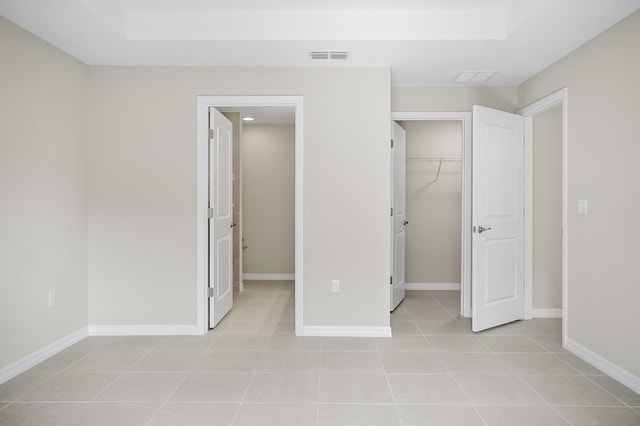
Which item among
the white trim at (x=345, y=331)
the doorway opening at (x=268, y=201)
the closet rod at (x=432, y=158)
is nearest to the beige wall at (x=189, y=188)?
the white trim at (x=345, y=331)

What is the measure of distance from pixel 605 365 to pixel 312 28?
3.23 meters

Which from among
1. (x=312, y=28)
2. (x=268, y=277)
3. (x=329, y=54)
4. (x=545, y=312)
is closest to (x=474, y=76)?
(x=329, y=54)

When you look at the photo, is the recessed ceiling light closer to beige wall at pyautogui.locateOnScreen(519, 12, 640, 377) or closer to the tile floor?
beige wall at pyautogui.locateOnScreen(519, 12, 640, 377)

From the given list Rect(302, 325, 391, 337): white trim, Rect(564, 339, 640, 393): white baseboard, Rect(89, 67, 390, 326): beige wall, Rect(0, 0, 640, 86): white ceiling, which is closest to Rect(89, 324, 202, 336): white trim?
Rect(89, 67, 390, 326): beige wall

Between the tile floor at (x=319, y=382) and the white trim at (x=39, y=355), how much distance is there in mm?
74

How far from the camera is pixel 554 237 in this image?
3.93 metres

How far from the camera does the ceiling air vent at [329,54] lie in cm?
308

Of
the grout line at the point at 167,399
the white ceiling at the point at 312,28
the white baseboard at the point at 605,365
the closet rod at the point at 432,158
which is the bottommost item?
the grout line at the point at 167,399

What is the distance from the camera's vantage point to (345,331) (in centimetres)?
339

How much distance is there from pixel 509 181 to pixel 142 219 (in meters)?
3.48

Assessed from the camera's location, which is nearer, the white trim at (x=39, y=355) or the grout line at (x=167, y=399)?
the grout line at (x=167, y=399)

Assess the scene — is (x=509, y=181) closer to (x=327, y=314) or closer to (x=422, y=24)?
(x=422, y=24)

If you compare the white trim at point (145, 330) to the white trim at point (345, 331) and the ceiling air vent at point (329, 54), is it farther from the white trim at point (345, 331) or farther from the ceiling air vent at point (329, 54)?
the ceiling air vent at point (329, 54)

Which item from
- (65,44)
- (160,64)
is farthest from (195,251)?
(65,44)
